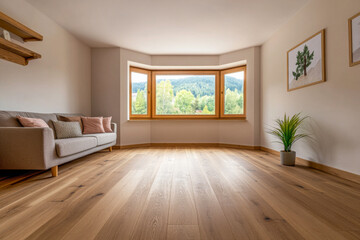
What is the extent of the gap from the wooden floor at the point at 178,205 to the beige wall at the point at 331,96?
343 mm

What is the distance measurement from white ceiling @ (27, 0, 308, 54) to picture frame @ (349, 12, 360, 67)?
1008mm

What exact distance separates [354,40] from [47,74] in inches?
174

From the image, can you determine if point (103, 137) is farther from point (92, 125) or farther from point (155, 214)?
point (155, 214)

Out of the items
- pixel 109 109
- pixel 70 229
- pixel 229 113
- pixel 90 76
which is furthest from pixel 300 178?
pixel 90 76

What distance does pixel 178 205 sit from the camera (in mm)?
1561

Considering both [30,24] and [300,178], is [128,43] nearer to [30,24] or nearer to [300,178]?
[30,24]

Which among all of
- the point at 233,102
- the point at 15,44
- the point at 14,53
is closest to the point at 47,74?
the point at 14,53

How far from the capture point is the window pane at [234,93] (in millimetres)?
5220

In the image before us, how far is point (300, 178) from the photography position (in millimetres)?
2346

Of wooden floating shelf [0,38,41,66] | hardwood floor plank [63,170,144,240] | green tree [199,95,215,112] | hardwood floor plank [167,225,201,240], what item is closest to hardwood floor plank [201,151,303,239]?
hardwood floor plank [167,225,201,240]

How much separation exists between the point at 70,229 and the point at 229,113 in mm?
4728

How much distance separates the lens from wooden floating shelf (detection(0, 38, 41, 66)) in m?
2.44

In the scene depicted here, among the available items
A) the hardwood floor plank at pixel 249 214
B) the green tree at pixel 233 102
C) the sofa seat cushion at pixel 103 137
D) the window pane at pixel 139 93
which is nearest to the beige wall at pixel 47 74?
the sofa seat cushion at pixel 103 137

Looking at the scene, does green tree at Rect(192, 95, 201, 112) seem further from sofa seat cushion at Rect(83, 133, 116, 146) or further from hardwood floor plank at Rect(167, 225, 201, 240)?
hardwood floor plank at Rect(167, 225, 201, 240)
